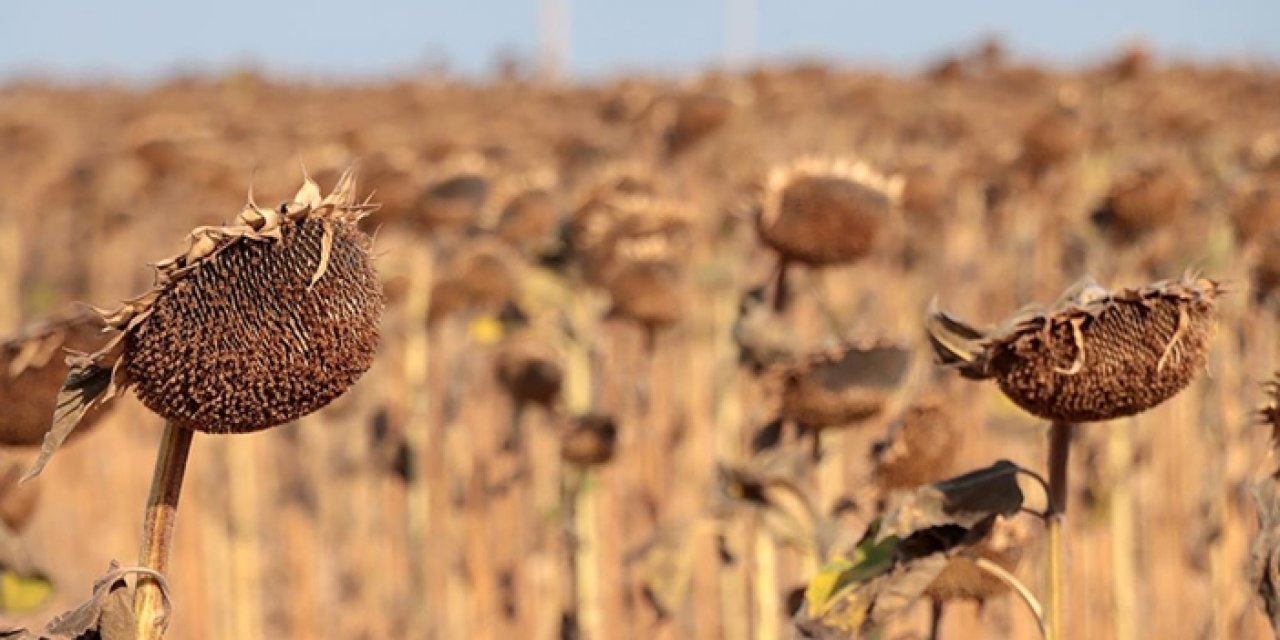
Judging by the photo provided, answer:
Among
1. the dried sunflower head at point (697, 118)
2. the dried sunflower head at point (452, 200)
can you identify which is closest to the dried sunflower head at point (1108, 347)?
the dried sunflower head at point (452, 200)

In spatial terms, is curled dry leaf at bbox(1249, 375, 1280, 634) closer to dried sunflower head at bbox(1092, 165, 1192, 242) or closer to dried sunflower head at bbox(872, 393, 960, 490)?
dried sunflower head at bbox(872, 393, 960, 490)

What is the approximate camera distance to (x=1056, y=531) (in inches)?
82.0

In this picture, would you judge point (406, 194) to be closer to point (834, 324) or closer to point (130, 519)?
point (834, 324)

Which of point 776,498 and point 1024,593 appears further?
→ point 776,498

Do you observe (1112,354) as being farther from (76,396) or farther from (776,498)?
(776,498)

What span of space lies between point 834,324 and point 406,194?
199 centimetres

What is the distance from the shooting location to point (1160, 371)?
197 cm

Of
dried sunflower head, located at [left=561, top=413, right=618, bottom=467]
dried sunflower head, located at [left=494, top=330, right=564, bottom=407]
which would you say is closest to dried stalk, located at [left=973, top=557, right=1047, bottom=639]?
dried sunflower head, located at [left=561, top=413, right=618, bottom=467]

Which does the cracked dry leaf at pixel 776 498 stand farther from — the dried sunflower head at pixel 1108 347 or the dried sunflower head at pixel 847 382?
the dried sunflower head at pixel 1108 347

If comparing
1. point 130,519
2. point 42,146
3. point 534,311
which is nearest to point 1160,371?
point 534,311

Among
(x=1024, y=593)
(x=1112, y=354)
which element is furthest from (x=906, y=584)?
(x=1112, y=354)

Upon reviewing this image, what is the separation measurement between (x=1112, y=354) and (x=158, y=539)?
1.08m

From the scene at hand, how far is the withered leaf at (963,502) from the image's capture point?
6.95 ft

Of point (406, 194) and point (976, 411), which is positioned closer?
point (406, 194)
